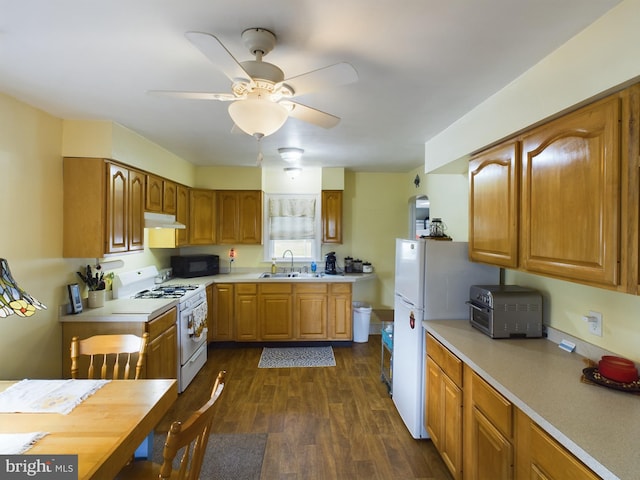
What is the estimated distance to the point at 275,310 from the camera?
4375mm

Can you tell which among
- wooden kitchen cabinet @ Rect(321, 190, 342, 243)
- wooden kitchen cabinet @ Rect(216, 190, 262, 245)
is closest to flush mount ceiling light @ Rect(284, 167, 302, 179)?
wooden kitchen cabinet @ Rect(321, 190, 342, 243)

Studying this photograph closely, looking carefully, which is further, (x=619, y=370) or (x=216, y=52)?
(x=619, y=370)

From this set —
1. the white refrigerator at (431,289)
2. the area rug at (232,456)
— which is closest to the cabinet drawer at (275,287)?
the area rug at (232,456)

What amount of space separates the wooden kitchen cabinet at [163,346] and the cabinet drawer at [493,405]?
2371 mm

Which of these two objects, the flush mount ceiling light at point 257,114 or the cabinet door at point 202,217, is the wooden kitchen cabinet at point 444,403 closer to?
the flush mount ceiling light at point 257,114

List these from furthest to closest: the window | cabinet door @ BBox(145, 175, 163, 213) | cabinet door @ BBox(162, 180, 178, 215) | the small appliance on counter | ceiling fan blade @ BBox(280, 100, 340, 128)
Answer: the window < cabinet door @ BBox(162, 180, 178, 215) < cabinet door @ BBox(145, 175, 163, 213) < the small appliance on counter < ceiling fan blade @ BBox(280, 100, 340, 128)

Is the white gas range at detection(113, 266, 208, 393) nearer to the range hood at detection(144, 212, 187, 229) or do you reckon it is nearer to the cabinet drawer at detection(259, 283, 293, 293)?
the range hood at detection(144, 212, 187, 229)

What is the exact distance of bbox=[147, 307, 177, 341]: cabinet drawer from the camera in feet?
8.68

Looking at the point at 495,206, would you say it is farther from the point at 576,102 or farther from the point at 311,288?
the point at 311,288

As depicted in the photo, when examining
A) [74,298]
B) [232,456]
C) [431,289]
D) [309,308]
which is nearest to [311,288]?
[309,308]

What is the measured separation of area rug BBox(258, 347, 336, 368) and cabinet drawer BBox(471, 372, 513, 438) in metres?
2.32

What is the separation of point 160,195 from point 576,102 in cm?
361

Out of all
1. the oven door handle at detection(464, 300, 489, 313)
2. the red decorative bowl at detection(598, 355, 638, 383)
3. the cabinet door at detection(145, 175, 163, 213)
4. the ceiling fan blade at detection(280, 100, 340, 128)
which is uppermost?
the ceiling fan blade at detection(280, 100, 340, 128)

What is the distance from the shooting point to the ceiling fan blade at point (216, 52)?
1130mm
